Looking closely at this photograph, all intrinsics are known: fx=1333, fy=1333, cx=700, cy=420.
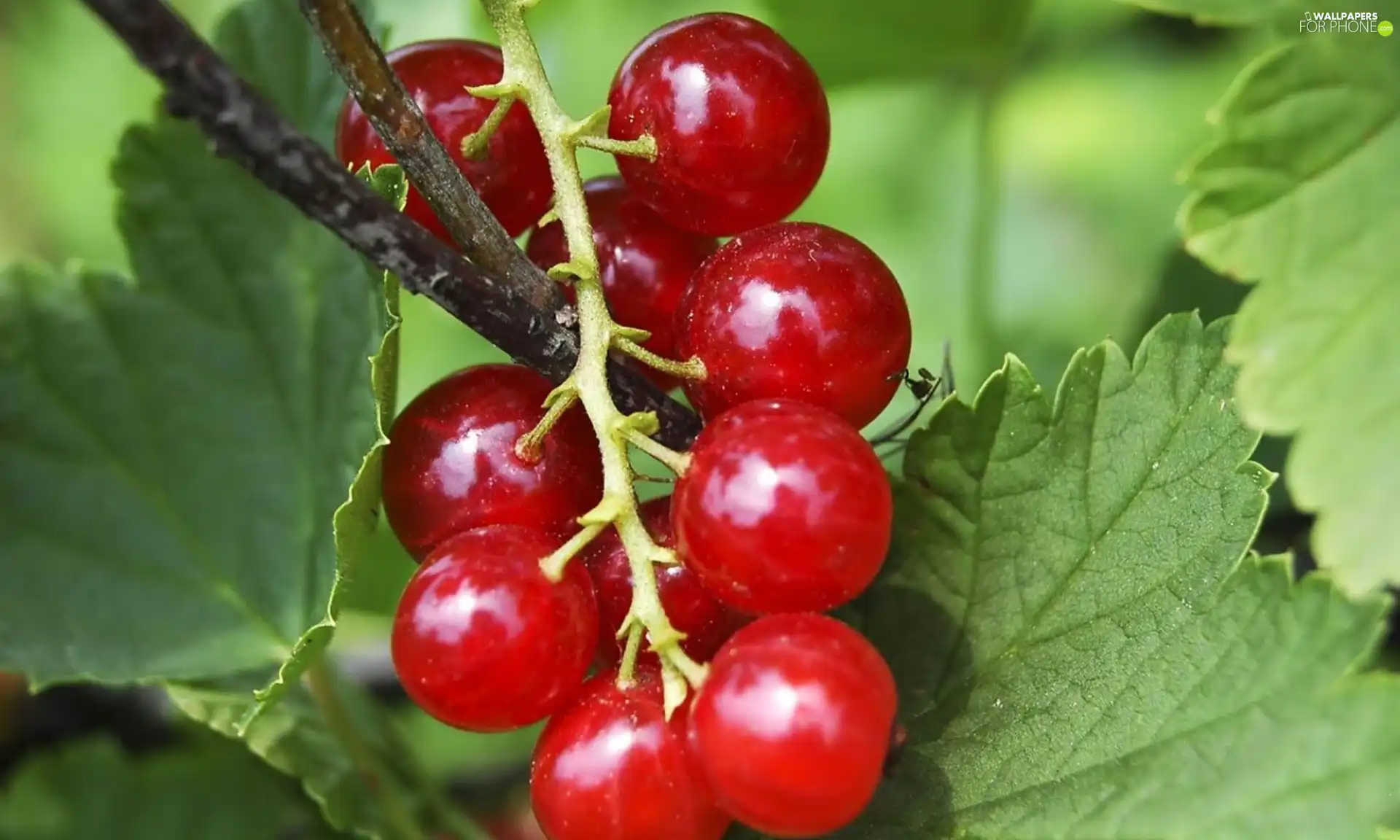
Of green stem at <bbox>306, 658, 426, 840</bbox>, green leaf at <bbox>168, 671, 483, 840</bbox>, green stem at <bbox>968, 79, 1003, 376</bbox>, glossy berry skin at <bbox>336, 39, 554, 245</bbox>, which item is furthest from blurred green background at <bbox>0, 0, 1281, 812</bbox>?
glossy berry skin at <bbox>336, 39, 554, 245</bbox>

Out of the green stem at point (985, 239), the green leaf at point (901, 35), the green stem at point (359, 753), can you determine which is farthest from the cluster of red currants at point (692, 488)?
the green stem at point (985, 239)

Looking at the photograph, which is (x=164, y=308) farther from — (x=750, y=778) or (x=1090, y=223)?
(x=1090, y=223)

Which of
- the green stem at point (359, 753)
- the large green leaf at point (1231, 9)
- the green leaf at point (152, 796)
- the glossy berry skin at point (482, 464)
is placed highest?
the large green leaf at point (1231, 9)

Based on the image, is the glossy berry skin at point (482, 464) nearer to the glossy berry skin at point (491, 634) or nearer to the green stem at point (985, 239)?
the glossy berry skin at point (491, 634)

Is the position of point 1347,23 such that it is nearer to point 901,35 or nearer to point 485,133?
point 485,133

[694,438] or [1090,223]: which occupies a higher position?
[694,438]

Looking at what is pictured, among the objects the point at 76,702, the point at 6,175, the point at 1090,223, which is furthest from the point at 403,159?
the point at 6,175
